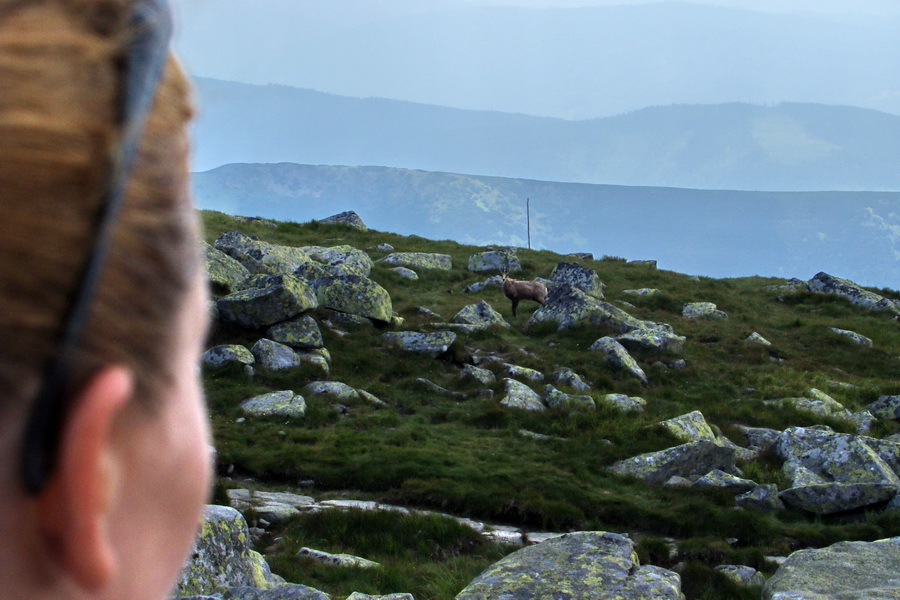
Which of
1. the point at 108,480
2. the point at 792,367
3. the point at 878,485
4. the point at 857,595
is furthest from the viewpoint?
the point at 792,367

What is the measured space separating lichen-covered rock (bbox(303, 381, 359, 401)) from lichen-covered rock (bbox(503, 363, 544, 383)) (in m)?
4.08

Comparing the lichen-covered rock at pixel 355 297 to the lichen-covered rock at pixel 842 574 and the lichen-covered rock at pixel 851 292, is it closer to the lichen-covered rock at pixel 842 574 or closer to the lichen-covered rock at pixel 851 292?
the lichen-covered rock at pixel 842 574

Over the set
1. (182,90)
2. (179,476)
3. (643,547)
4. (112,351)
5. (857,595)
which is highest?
(182,90)

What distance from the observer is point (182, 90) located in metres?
1.03

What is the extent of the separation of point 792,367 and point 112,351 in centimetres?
2335

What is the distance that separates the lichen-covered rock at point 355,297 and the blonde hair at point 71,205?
19793 mm

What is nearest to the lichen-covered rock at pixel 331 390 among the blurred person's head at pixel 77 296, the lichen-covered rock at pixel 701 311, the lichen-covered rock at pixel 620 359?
the lichen-covered rock at pixel 620 359

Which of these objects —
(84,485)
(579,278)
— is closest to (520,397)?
(579,278)

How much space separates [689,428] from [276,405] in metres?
8.53

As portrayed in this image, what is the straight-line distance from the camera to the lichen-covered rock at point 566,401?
52.4 feet

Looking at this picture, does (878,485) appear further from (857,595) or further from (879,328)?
(879,328)

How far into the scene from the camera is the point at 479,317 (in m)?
22.8

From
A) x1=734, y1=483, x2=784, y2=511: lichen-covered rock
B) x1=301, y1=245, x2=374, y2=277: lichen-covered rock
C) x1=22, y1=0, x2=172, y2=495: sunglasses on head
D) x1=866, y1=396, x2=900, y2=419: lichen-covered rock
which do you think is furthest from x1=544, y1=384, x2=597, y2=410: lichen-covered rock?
x1=22, y1=0, x2=172, y2=495: sunglasses on head

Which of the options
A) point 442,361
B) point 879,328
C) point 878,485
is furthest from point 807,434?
point 879,328
